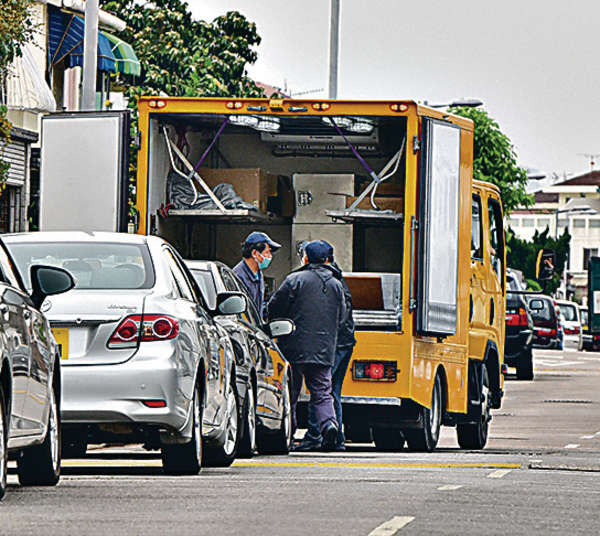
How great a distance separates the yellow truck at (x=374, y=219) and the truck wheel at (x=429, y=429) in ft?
0.06

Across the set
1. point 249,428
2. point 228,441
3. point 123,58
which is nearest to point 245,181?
point 249,428

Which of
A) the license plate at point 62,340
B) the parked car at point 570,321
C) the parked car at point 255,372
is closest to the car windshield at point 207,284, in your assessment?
the parked car at point 255,372

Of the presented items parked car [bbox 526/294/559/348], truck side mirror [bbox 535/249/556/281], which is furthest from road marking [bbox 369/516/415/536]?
parked car [bbox 526/294/559/348]

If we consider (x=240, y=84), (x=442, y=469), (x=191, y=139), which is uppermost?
(x=240, y=84)

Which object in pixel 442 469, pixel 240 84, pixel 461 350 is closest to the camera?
pixel 442 469

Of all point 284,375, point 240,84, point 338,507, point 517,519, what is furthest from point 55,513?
point 240,84

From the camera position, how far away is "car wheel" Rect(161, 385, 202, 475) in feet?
38.1

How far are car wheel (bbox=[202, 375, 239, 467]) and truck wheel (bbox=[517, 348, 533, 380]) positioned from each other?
2276cm

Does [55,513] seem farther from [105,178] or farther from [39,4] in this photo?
[39,4]

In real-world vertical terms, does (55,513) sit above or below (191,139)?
below

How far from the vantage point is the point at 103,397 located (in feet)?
36.3

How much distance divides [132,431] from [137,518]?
7.91ft

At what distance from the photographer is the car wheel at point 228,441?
12.9 metres

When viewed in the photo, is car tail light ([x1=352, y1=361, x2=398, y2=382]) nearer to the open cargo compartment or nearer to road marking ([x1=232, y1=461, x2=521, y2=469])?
the open cargo compartment
